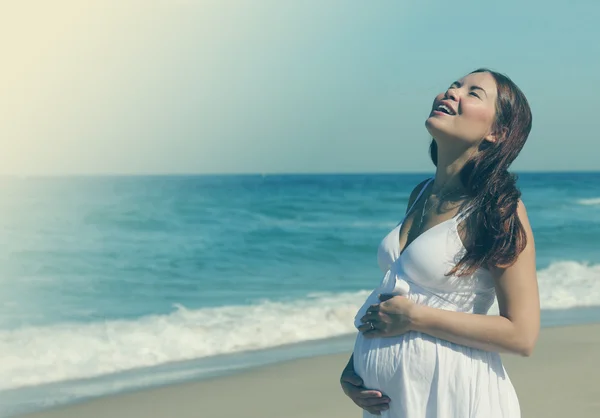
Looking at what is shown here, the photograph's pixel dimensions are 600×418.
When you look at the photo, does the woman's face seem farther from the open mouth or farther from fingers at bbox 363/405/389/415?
fingers at bbox 363/405/389/415

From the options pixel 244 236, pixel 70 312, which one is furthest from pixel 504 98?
pixel 244 236

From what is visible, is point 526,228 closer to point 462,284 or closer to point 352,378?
point 462,284

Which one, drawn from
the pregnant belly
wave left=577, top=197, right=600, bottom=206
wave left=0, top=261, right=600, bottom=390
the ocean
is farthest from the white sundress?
wave left=577, top=197, right=600, bottom=206

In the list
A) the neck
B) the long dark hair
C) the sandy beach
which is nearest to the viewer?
the long dark hair

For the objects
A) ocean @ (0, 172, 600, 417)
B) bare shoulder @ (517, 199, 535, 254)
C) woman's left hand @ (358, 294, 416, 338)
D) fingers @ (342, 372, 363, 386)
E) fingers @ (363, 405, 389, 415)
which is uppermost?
bare shoulder @ (517, 199, 535, 254)

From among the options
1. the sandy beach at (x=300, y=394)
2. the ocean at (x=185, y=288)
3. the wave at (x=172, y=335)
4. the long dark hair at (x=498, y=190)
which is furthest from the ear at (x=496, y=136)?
the wave at (x=172, y=335)

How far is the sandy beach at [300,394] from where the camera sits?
6.30m

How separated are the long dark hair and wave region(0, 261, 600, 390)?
20.7 feet

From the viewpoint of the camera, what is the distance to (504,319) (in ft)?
7.70

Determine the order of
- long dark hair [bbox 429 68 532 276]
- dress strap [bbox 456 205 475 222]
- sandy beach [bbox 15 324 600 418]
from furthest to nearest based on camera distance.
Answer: sandy beach [bbox 15 324 600 418]
dress strap [bbox 456 205 475 222]
long dark hair [bbox 429 68 532 276]

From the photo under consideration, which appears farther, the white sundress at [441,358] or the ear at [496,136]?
the ear at [496,136]

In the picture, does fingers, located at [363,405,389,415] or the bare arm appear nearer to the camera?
the bare arm

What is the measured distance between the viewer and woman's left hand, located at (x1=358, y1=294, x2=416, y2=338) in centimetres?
240

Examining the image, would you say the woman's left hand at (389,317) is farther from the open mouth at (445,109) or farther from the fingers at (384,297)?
the open mouth at (445,109)
